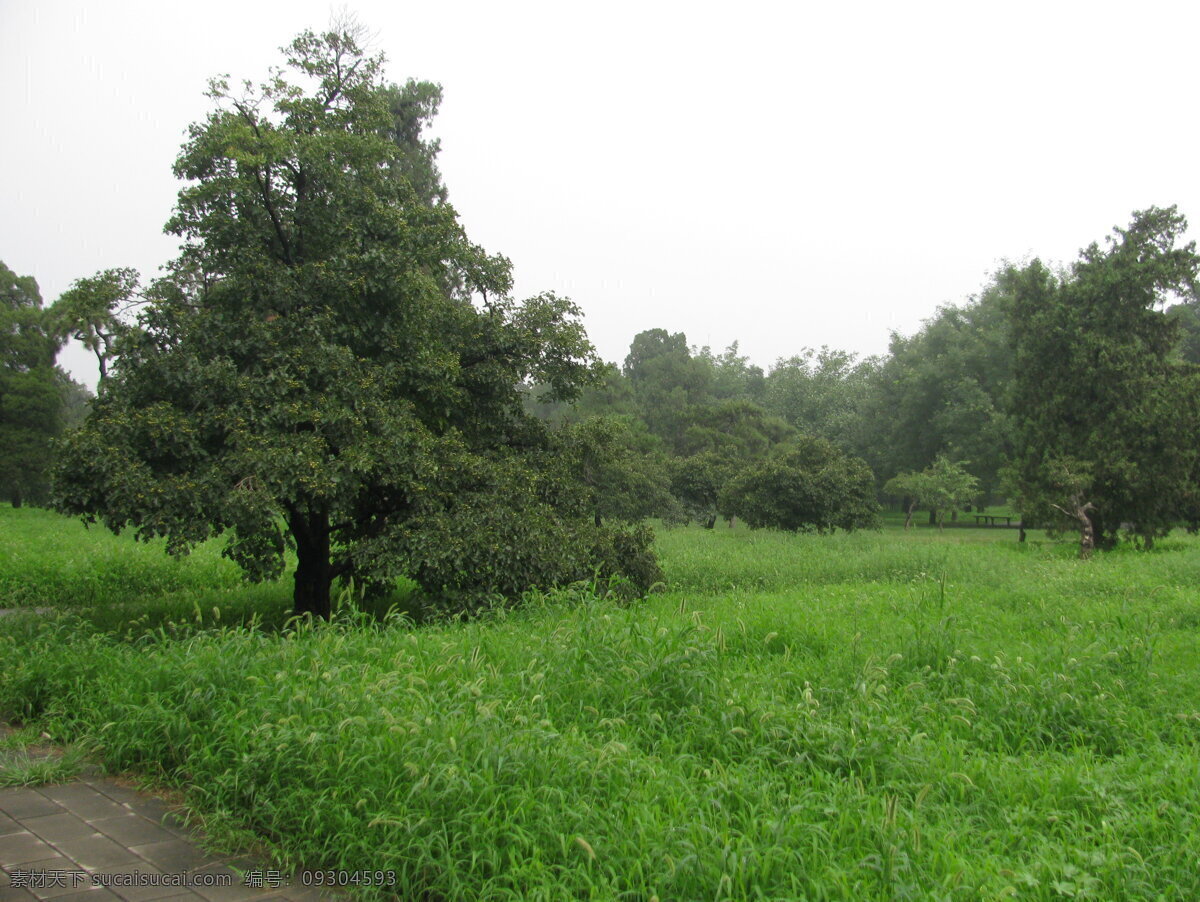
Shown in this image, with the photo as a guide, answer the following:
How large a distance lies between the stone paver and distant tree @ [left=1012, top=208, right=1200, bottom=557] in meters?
19.5

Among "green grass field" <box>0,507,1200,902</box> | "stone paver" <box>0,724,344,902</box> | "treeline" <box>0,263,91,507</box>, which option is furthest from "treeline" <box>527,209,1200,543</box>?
"treeline" <box>0,263,91,507</box>

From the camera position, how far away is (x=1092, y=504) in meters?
19.3

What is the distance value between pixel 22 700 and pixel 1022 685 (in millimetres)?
6073

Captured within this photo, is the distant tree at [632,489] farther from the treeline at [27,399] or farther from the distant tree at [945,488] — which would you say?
the treeline at [27,399]

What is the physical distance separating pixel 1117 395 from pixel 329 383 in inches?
725

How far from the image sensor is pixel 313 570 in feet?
30.4

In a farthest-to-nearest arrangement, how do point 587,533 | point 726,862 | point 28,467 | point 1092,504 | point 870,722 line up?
1. point 28,467
2. point 1092,504
3. point 587,533
4. point 870,722
5. point 726,862

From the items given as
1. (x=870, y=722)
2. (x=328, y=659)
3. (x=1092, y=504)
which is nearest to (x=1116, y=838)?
(x=870, y=722)

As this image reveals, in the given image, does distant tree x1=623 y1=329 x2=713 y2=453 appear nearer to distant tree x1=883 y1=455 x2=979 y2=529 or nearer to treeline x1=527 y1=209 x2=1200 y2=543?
treeline x1=527 y1=209 x2=1200 y2=543

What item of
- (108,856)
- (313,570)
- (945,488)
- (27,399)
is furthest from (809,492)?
(27,399)

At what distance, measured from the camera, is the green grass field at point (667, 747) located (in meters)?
2.95

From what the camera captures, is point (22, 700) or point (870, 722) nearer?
point (870, 722)

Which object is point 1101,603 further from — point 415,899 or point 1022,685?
point 415,899

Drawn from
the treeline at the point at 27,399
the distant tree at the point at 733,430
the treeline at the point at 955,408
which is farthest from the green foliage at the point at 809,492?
the treeline at the point at 27,399
